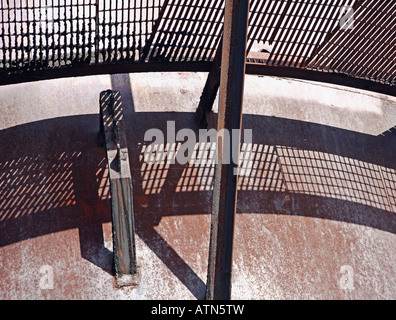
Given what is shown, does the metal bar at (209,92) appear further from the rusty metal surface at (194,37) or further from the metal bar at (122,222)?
the metal bar at (122,222)

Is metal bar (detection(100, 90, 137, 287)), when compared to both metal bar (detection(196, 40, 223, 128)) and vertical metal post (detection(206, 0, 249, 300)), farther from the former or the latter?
metal bar (detection(196, 40, 223, 128))

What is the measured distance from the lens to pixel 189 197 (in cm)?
488

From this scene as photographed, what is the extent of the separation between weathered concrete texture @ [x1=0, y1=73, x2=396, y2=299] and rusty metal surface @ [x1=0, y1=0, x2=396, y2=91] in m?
0.50

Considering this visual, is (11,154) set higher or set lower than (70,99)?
lower

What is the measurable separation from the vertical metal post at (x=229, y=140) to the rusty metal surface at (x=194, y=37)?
1244mm

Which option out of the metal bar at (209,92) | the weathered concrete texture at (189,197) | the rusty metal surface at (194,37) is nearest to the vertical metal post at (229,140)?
the weathered concrete texture at (189,197)

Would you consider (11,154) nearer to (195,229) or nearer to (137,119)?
(137,119)

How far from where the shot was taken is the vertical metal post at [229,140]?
11.8 ft

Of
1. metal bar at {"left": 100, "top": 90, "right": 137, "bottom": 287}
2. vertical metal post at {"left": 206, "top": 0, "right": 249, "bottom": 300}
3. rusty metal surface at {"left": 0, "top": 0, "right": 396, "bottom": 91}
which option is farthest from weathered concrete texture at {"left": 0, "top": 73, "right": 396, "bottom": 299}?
vertical metal post at {"left": 206, "top": 0, "right": 249, "bottom": 300}

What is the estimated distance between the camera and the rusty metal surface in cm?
467

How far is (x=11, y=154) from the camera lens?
4.83m
